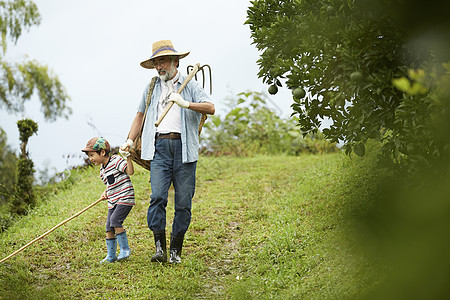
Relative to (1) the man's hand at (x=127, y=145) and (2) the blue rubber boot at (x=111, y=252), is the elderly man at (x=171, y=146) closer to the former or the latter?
(1) the man's hand at (x=127, y=145)

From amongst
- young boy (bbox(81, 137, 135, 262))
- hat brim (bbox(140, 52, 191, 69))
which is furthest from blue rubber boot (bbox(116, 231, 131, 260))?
hat brim (bbox(140, 52, 191, 69))

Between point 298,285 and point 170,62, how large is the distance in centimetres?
257

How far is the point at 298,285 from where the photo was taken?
13.6 ft

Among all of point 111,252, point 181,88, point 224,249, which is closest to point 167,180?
point 181,88

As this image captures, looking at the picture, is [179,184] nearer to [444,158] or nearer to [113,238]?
[113,238]

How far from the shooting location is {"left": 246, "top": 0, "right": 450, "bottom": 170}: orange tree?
10.7 feet

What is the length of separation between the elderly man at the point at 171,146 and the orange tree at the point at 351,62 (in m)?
0.92

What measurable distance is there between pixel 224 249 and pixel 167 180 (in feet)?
4.13

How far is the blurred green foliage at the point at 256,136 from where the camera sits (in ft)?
39.2

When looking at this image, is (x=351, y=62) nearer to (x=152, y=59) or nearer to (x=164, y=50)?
(x=164, y=50)

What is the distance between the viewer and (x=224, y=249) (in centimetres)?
566

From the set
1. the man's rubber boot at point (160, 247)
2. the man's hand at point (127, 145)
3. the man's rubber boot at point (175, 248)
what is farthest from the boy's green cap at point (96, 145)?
the man's rubber boot at point (175, 248)

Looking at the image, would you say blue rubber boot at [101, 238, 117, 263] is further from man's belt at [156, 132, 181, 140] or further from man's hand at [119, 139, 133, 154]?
man's belt at [156, 132, 181, 140]

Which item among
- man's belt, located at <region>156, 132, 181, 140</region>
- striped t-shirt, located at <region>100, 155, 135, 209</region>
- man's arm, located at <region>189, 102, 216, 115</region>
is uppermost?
man's arm, located at <region>189, 102, 216, 115</region>
